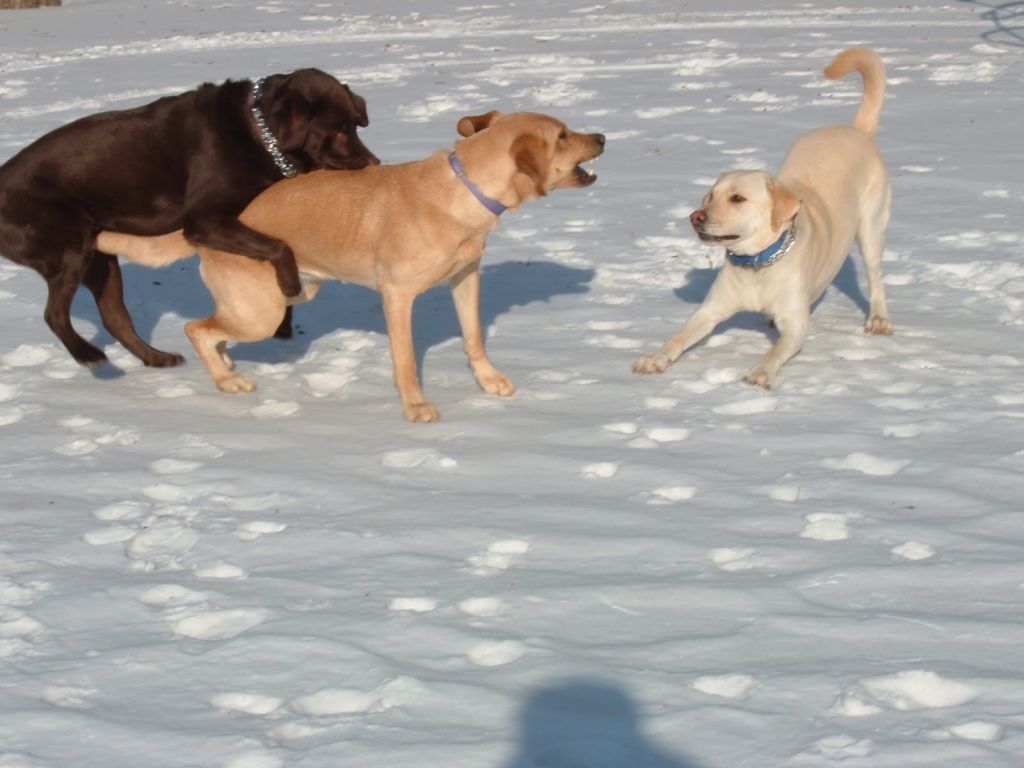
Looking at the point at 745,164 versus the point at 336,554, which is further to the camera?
the point at 745,164

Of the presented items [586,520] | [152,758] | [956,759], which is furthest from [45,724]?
[956,759]

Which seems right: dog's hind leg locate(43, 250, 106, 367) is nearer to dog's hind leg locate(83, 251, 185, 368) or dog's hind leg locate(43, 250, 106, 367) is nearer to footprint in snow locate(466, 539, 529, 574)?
dog's hind leg locate(83, 251, 185, 368)

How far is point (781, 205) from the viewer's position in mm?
5352

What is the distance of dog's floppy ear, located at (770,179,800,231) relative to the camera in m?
5.36

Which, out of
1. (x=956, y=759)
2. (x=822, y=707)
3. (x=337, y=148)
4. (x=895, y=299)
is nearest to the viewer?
→ (x=956, y=759)

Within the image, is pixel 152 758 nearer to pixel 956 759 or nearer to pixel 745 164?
pixel 956 759

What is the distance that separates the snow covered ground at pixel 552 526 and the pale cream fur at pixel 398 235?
26cm

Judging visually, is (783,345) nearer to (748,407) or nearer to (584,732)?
(748,407)

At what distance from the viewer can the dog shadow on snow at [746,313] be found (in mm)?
6215

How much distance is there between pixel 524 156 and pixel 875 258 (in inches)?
79.8

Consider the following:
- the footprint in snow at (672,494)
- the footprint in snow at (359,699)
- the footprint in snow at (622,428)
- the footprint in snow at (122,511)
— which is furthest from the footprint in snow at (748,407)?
the footprint in snow at (359,699)

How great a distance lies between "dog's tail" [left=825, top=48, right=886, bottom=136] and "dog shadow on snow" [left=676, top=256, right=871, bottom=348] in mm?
736

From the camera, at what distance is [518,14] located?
55.4 ft

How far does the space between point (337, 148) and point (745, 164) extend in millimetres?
4000
